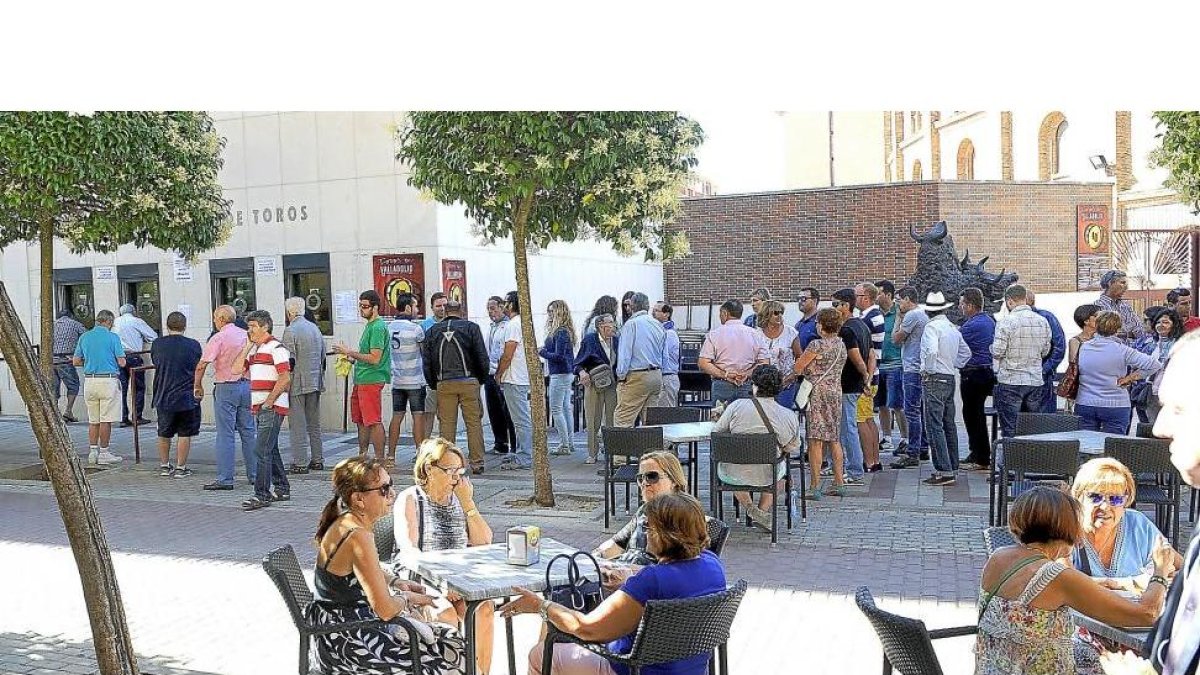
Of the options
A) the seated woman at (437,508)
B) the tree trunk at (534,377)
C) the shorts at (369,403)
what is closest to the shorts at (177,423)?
the shorts at (369,403)

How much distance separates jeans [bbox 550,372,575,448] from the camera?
11961 mm

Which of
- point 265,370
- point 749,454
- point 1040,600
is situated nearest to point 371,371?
point 265,370

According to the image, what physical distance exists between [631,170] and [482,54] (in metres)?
5.28

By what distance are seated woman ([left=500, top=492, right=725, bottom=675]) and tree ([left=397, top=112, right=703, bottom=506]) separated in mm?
4748

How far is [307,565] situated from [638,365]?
4.34 metres

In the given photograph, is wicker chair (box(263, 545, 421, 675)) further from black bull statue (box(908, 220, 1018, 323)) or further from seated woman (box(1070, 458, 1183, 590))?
black bull statue (box(908, 220, 1018, 323))

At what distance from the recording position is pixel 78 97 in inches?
141

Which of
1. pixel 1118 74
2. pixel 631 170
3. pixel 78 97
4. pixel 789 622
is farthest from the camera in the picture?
pixel 631 170

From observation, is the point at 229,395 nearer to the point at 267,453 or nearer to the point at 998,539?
the point at 267,453

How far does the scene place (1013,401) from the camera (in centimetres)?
971

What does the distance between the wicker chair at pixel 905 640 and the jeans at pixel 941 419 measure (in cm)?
610

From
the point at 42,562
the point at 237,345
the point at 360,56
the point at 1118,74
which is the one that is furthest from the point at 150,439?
the point at 1118,74

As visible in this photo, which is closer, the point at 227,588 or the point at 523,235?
the point at 227,588

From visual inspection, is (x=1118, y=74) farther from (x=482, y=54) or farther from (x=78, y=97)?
(x=78, y=97)
